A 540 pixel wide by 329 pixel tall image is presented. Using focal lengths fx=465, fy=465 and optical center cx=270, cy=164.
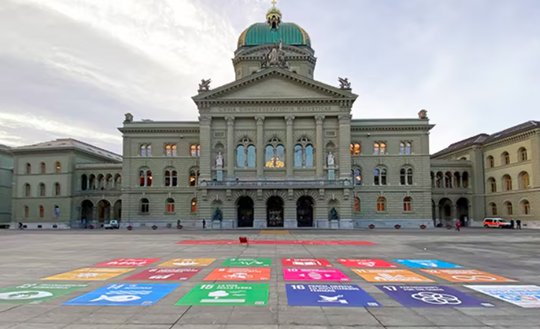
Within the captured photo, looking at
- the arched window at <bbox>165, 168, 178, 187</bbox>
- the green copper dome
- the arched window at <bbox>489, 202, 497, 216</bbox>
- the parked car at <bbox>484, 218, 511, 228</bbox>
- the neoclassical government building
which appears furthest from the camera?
the green copper dome

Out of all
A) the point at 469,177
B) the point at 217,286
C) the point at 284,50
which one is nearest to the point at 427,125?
the point at 469,177

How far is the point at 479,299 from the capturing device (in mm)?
13312

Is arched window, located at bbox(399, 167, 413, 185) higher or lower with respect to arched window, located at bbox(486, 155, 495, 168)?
lower

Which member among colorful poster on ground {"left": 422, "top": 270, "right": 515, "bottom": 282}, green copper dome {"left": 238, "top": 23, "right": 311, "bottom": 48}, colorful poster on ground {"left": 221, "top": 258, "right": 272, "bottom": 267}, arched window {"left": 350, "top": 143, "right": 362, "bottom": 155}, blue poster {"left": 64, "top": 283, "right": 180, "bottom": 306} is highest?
green copper dome {"left": 238, "top": 23, "right": 311, "bottom": 48}

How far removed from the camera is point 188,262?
22.0 metres

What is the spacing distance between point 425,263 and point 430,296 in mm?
A: 8915

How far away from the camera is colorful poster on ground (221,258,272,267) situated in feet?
68.0

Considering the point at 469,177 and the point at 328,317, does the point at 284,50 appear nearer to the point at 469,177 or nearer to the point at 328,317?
the point at 469,177

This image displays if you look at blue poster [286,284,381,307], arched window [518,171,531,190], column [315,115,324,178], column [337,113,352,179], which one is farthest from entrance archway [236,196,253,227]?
blue poster [286,284,381,307]

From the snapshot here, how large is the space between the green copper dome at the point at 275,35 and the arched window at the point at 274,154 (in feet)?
75.4

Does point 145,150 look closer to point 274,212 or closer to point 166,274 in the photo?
point 274,212

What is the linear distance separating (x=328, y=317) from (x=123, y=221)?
229 feet

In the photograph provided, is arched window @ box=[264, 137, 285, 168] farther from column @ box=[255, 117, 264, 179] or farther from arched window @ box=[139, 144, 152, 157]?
arched window @ box=[139, 144, 152, 157]

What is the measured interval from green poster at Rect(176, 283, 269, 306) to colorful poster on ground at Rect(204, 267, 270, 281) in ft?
4.09
